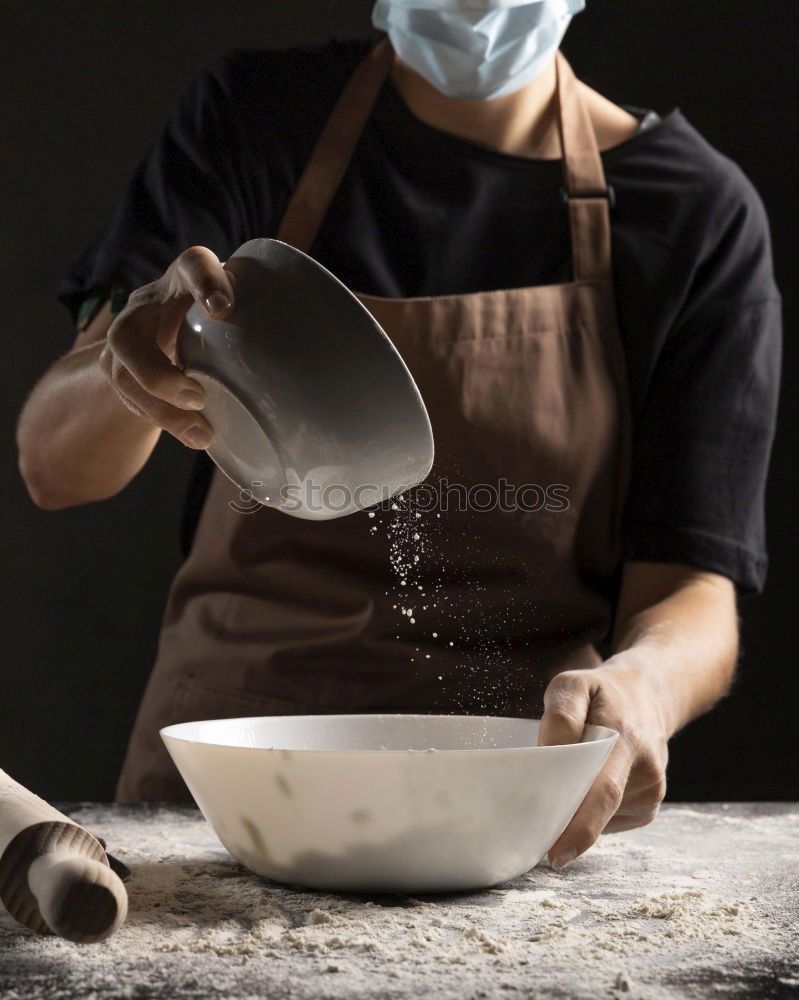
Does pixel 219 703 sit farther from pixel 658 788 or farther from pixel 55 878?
pixel 55 878

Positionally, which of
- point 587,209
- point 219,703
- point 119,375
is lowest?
point 219,703

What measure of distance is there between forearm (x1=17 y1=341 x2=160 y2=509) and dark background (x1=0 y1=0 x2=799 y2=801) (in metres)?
0.83

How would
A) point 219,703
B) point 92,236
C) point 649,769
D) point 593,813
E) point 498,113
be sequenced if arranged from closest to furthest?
point 593,813 < point 649,769 < point 219,703 < point 498,113 < point 92,236

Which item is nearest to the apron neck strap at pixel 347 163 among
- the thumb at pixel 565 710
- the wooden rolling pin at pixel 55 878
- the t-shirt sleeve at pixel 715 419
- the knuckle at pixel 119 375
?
the t-shirt sleeve at pixel 715 419

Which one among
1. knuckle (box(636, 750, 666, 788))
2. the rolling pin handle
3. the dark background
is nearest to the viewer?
the rolling pin handle

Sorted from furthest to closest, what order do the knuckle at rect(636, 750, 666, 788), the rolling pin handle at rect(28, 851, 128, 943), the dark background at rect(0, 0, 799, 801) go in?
1. the dark background at rect(0, 0, 799, 801)
2. the knuckle at rect(636, 750, 666, 788)
3. the rolling pin handle at rect(28, 851, 128, 943)

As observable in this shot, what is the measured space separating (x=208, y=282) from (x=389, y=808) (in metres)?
0.33

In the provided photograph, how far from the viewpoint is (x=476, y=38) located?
46.7 inches

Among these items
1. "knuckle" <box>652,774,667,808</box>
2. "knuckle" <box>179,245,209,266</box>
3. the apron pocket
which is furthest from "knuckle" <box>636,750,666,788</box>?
"knuckle" <box>179,245,209,266</box>

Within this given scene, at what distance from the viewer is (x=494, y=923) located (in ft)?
2.17

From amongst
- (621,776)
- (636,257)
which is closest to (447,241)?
(636,257)

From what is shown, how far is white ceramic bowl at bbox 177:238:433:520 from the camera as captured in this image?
666 mm

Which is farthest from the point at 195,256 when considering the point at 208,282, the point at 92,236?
the point at 92,236

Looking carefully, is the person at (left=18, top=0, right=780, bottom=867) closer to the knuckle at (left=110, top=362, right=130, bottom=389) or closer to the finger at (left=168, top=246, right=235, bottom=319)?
the knuckle at (left=110, top=362, right=130, bottom=389)
